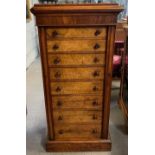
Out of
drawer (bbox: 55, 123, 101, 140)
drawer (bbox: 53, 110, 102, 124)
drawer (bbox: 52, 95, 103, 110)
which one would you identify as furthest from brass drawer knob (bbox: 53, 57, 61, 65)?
drawer (bbox: 55, 123, 101, 140)

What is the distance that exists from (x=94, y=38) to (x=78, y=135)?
89cm

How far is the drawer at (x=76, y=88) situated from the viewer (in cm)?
176

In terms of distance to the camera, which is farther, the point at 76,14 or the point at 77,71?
the point at 77,71

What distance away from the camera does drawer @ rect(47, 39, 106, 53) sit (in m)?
1.62

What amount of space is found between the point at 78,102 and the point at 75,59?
1.25 ft

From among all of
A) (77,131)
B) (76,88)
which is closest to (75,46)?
(76,88)

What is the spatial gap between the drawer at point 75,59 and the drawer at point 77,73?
5 cm

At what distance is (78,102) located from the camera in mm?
1836

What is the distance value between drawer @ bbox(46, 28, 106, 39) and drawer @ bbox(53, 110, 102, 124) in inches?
25.5

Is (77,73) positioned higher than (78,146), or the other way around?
(77,73)

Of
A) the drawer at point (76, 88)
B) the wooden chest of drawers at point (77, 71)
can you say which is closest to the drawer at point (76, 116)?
the wooden chest of drawers at point (77, 71)

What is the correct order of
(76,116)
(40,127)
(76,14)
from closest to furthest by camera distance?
(76,14)
(76,116)
(40,127)

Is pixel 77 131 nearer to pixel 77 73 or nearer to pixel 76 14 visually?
pixel 77 73

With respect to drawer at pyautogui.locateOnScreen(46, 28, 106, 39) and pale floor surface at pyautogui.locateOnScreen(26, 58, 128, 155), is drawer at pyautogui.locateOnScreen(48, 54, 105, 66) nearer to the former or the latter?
drawer at pyautogui.locateOnScreen(46, 28, 106, 39)
